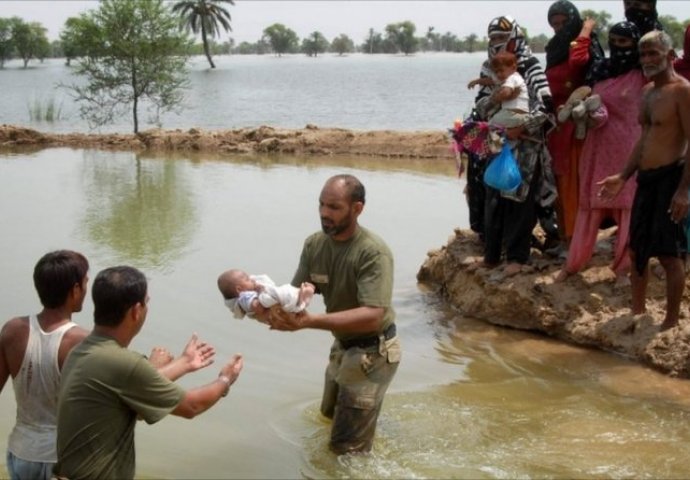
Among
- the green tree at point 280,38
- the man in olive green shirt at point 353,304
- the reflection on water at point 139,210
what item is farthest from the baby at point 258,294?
the green tree at point 280,38

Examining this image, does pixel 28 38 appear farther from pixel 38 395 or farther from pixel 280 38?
pixel 38 395

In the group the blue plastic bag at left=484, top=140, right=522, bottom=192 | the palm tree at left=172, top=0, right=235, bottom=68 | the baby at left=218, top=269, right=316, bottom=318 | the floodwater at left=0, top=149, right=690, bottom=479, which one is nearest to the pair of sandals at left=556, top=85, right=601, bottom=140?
the blue plastic bag at left=484, top=140, right=522, bottom=192

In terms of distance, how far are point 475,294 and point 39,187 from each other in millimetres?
8886

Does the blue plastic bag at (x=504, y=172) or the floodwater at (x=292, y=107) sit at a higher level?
the blue plastic bag at (x=504, y=172)

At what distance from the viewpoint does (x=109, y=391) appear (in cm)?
337

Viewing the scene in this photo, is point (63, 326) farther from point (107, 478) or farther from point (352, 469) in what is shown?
point (352, 469)

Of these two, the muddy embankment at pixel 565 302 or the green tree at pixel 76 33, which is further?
the green tree at pixel 76 33

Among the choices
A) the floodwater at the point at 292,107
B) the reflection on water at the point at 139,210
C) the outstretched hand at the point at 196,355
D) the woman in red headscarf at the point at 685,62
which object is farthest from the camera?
the floodwater at the point at 292,107

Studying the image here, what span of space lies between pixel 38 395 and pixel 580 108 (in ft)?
15.9

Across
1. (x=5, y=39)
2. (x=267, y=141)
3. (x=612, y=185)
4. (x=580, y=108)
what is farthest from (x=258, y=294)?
(x=5, y=39)

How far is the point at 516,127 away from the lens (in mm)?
7387

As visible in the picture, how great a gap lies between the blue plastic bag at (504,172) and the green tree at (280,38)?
130076 mm

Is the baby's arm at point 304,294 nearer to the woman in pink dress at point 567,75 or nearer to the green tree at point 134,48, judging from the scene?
the woman in pink dress at point 567,75

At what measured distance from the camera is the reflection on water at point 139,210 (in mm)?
10219
